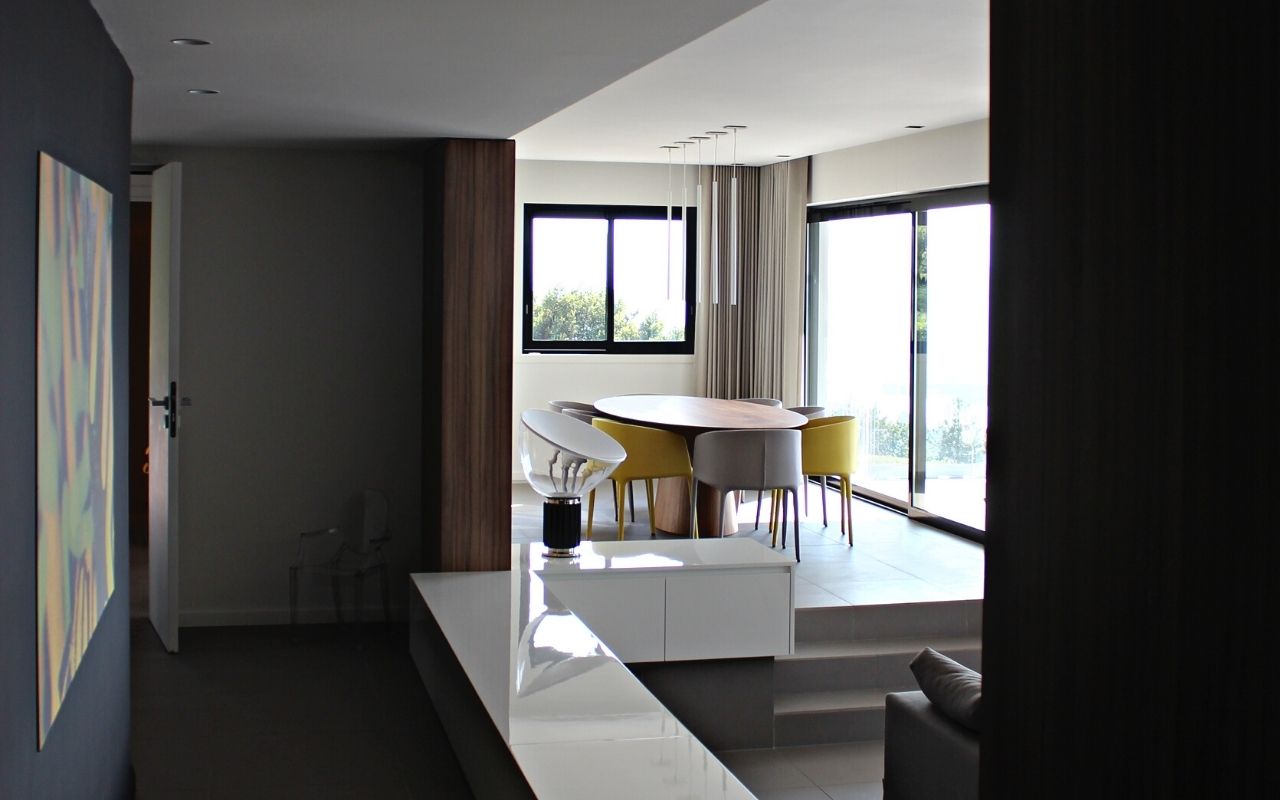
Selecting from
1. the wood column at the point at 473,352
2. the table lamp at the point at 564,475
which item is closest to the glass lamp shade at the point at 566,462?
the table lamp at the point at 564,475

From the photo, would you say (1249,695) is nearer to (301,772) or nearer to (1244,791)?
(1244,791)

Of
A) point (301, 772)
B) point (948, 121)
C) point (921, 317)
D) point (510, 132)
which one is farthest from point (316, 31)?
point (921, 317)

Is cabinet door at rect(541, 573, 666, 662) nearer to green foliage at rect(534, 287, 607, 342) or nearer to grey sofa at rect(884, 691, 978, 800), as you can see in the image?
grey sofa at rect(884, 691, 978, 800)

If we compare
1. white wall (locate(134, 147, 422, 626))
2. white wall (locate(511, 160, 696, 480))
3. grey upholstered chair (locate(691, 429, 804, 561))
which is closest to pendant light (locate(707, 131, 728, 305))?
white wall (locate(511, 160, 696, 480))

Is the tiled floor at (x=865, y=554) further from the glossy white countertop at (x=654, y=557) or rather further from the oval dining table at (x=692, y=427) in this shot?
the glossy white countertop at (x=654, y=557)

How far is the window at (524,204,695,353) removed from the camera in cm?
1025

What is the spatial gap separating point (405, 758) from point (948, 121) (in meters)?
5.29

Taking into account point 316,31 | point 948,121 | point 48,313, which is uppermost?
point 948,121

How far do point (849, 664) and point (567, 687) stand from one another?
207cm

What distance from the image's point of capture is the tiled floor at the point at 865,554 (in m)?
6.08

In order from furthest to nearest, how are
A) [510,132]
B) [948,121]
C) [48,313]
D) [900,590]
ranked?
[948,121]
[900,590]
[510,132]
[48,313]

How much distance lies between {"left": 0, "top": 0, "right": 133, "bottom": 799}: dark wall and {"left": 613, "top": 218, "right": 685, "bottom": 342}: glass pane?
24.0 feet

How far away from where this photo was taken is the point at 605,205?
10312 mm

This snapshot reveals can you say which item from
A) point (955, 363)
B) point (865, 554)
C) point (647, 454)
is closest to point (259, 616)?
point (647, 454)
